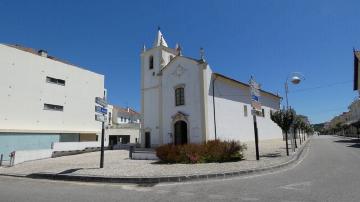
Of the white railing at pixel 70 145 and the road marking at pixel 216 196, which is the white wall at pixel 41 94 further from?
the road marking at pixel 216 196

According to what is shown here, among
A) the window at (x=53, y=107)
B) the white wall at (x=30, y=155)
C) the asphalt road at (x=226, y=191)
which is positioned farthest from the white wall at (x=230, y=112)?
the asphalt road at (x=226, y=191)

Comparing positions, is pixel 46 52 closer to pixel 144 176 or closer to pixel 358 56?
pixel 144 176

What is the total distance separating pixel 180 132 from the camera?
3106 centimetres

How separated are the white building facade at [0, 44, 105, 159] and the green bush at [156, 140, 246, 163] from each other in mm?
17203

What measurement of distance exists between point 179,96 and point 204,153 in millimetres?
15810

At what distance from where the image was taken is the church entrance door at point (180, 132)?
30.8 m

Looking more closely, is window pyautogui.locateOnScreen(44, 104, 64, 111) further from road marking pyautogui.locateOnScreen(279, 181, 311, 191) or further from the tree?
road marking pyautogui.locateOnScreen(279, 181, 311, 191)

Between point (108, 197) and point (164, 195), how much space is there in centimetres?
153

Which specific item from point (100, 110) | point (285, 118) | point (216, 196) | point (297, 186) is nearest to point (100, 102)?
point (100, 110)

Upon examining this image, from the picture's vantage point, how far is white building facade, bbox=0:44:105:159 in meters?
27.0

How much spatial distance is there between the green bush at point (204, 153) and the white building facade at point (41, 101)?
17.2m

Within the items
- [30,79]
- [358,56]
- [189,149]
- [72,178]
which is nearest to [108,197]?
[72,178]

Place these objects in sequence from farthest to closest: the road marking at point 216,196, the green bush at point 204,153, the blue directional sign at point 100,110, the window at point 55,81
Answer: the window at point 55,81 < the green bush at point 204,153 < the blue directional sign at point 100,110 < the road marking at point 216,196

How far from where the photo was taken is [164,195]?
27.5 ft
